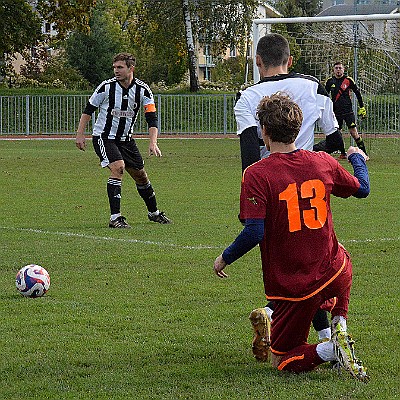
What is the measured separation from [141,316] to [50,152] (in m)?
21.4

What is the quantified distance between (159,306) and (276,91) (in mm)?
1949

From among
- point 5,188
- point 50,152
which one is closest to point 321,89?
point 5,188

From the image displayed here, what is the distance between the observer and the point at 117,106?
1181 cm

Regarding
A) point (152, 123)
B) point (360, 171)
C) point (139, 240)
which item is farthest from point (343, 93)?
point (360, 171)

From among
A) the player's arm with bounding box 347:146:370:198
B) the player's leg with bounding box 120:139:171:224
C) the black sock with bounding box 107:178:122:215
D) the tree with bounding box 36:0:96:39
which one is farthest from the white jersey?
the tree with bounding box 36:0:96:39

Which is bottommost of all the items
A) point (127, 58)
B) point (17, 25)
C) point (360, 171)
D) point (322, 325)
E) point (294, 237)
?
point (322, 325)

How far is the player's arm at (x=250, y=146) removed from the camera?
5.75 meters

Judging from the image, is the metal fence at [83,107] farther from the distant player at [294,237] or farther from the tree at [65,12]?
the distant player at [294,237]

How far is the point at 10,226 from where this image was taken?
11539mm

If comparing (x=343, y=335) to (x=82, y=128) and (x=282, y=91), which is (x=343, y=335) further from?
(x=82, y=128)

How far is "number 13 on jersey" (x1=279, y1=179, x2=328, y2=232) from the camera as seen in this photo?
5070 mm

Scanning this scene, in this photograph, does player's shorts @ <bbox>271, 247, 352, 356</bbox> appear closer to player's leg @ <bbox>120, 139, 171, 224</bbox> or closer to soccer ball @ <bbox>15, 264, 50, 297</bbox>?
soccer ball @ <bbox>15, 264, 50, 297</bbox>

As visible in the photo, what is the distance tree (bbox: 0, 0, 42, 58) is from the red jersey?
107 ft

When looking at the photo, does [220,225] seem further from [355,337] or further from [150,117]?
[355,337]
